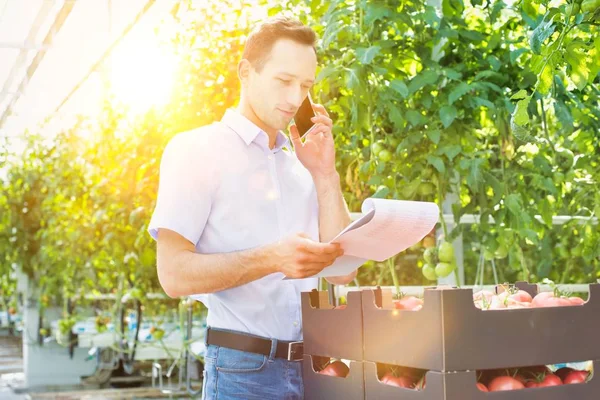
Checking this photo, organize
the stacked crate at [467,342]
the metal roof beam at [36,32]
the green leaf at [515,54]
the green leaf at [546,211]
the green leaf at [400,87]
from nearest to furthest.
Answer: the stacked crate at [467,342]
the green leaf at [400,87]
the green leaf at [515,54]
the green leaf at [546,211]
the metal roof beam at [36,32]

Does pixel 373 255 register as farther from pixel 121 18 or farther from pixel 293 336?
pixel 121 18

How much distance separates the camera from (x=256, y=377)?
5.05 ft

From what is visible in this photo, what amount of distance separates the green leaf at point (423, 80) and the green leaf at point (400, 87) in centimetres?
5

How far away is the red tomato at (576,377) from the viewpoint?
1304 mm

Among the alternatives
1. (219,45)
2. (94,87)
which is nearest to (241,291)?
(219,45)

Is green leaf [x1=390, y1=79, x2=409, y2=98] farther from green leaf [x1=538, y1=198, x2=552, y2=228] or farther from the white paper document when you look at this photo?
the white paper document

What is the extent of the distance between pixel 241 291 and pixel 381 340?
0.37m

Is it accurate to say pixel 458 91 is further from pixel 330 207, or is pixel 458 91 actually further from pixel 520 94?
pixel 520 94

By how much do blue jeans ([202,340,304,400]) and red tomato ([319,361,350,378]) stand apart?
0.13m

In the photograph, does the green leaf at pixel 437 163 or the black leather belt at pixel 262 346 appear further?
the green leaf at pixel 437 163

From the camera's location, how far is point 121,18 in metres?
8.30

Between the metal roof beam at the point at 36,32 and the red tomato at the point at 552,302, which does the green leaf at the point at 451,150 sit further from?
the metal roof beam at the point at 36,32

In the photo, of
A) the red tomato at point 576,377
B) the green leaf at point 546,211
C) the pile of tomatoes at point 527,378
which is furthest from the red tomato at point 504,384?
the green leaf at point 546,211

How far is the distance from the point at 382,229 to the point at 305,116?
1.63 ft
